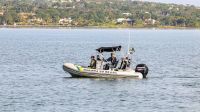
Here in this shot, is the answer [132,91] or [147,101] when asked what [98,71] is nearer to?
[132,91]

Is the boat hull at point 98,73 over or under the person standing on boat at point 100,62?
under

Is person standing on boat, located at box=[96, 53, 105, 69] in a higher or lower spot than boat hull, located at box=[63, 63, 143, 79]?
higher

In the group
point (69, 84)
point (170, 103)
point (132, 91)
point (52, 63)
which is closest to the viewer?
point (170, 103)

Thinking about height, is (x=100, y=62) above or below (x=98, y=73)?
above

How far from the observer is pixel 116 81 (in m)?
55.6

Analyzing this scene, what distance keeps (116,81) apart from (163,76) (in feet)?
28.1

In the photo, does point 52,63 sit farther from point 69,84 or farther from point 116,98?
point 116,98

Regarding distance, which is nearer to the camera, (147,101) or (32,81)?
(147,101)

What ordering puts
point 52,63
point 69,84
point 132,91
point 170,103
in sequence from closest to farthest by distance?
point 170,103 → point 132,91 → point 69,84 → point 52,63

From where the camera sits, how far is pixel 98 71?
185 feet

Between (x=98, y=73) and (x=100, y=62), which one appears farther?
(x=100, y=62)

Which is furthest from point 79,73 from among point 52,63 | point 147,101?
point 52,63

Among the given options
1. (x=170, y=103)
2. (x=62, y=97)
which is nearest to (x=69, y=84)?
(x=62, y=97)

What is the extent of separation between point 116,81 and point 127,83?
129cm
